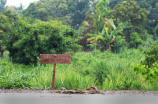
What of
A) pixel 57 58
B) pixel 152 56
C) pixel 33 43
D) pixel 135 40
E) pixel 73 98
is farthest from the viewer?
pixel 135 40

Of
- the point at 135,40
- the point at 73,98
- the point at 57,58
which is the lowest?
the point at 73,98

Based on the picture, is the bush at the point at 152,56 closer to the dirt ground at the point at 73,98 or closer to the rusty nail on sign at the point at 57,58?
the rusty nail on sign at the point at 57,58

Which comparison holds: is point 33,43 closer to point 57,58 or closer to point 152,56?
point 152,56

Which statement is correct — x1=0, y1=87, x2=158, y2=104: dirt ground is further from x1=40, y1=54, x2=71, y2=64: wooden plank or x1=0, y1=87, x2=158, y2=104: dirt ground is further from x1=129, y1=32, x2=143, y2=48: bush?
x1=129, y1=32, x2=143, y2=48: bush

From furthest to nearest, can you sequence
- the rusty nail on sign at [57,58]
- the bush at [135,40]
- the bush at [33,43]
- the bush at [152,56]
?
the bush at [135,40] < the bush at [33,43] < the bush at [152,56] < the rusty nail on sign at [57,58]

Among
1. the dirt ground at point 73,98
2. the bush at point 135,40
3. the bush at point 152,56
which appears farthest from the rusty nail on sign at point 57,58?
the bush at point 135,40

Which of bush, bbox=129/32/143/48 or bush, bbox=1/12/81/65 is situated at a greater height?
bush, bbox=129/32/143/48

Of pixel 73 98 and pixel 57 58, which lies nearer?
pixel 73 98

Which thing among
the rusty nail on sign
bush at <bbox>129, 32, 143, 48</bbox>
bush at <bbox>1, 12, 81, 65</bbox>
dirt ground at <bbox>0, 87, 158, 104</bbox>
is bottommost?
dirt ground at <bbox>0, 87, 158, 104</bbox>

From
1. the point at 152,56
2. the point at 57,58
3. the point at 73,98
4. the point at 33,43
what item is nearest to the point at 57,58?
the point at 57,58

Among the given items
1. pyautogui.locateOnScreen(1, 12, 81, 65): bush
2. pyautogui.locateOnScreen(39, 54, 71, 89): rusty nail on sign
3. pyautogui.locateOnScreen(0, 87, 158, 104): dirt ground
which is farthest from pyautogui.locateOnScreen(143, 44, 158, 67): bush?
pyautogui.locateOnScreen(0, 87, 158, 104): dirt ground

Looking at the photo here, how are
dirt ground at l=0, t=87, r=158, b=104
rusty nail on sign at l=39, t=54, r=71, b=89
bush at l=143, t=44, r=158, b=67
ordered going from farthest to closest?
bush at l=143, t=44, r=158, b=67, rusty nail on sign at l=39, t=54, r=71, b=89, dirt ground at l=0, t=87, r=158, b=104

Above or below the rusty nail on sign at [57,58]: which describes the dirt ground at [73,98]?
below

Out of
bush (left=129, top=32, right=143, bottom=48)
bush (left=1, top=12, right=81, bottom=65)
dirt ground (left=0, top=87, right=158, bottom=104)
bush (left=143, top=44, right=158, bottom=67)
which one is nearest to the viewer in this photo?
dirt ground (left=0, top=87, right=158, bottom=104)
